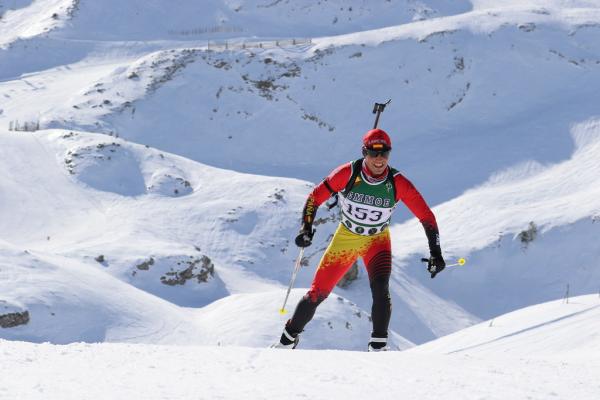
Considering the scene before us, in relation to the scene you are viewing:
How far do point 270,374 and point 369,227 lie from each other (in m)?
2.92

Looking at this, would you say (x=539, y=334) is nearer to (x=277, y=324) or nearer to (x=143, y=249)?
(x=277, y=324)

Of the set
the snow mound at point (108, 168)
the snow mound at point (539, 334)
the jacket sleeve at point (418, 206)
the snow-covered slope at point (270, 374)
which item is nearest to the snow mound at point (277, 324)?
the snow mound at point (539, 334)

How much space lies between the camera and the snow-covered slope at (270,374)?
17.0ft

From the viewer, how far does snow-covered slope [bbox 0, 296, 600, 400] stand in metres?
5.18

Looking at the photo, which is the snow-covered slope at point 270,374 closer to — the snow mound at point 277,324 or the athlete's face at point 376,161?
the athlete's face at point 376,161

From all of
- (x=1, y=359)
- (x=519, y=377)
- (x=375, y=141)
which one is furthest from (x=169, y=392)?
(x=375, y=141)

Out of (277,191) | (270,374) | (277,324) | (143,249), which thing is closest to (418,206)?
(270,374)

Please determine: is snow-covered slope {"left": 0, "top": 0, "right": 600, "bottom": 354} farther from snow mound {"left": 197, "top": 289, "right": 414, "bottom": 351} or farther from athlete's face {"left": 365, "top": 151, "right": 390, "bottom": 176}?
athlete's face {"left": 365, "top": 151, "right": 390, "bottom": 176}

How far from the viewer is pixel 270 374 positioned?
223 inches

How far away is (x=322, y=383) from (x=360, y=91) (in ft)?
95.7

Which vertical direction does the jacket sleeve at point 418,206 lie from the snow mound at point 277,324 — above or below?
above

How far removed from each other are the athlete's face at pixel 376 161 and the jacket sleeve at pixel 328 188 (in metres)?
0.25

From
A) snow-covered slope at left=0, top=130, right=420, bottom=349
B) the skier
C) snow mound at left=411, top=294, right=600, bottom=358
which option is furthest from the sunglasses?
snow-covered slope at left=0, top=130, right=420, bottom=349

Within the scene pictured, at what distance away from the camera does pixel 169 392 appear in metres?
5.10
